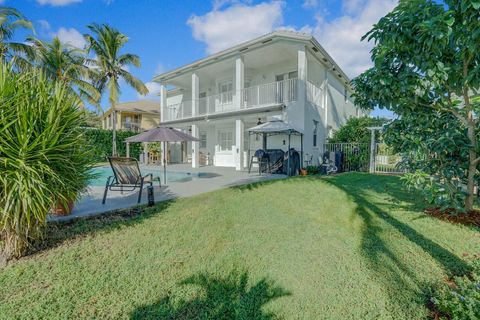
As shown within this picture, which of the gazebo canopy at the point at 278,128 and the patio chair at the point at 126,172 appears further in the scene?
the gazebo canopy at the point at 278,128

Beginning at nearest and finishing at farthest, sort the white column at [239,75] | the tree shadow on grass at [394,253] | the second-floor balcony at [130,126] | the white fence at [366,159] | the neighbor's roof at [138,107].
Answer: the tree shadow on grass at [394,253], the white fence at [366,159], the white column at [239,75], the neighbor's roof at [138,107], the second-floor balcony at [130,126]

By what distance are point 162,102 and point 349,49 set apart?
19.5 metres

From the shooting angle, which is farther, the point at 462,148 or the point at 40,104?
the point at 462,148

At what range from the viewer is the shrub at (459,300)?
241cm

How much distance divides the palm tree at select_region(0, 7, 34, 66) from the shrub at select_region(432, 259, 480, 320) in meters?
20.4

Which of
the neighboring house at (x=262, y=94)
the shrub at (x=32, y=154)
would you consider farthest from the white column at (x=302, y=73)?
the shrub at (x=32, y=154)

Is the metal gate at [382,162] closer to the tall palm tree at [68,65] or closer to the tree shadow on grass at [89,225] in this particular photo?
the tree shadow on grass at [89,225]

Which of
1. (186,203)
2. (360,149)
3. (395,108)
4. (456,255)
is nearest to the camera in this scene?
(456,255)

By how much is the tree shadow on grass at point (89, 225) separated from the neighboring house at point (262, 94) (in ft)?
31.7

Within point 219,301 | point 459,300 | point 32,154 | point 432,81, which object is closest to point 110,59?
point 32,154

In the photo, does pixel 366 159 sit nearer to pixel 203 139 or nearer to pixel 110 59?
pixel 203 139

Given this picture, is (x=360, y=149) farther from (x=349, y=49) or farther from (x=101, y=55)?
(x=101, y=55)

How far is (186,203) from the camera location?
255 inches

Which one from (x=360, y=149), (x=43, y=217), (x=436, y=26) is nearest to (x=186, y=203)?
(x=43, y=217)
